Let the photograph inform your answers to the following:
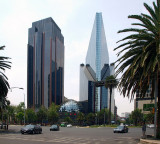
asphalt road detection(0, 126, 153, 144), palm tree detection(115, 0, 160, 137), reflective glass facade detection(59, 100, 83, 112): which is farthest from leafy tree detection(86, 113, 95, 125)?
palm tree detection(115, 0, 160, 137)

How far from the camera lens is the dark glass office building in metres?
179

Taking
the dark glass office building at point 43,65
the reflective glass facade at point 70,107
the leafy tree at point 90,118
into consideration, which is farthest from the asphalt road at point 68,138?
the dark glass office building at point 43,65

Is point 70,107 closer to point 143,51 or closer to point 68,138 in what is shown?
point 68,138

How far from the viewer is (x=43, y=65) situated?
180 m

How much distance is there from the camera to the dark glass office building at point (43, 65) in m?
179

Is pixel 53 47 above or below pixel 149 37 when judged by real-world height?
above

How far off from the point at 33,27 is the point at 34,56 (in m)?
26.5

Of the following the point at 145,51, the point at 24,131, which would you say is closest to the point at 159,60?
the point at 145,51

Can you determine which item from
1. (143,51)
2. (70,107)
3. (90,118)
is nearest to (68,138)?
(143,51)

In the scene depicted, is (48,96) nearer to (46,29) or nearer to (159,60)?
(46,29)

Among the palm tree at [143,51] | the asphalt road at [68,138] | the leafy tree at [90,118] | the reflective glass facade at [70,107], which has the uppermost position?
the palm tree at [143,51]

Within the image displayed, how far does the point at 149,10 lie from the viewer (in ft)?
81.6

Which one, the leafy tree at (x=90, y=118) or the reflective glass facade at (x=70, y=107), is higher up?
the reflective glass facade at (x=70, y=107)

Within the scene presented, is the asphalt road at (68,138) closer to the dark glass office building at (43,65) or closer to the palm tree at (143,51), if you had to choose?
the palm tree at (143,51)
